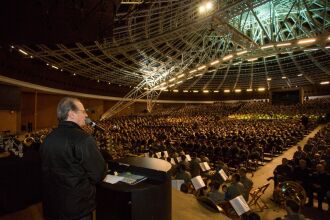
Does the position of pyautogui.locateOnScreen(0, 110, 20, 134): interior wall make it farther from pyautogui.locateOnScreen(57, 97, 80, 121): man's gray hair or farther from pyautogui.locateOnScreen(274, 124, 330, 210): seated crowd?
pyautogui.locateOnScreen(57, 97, 80, 121): man's gray hair

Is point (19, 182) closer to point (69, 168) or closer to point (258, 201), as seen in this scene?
point (69, 168)

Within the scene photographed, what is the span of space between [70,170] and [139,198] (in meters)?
0.80

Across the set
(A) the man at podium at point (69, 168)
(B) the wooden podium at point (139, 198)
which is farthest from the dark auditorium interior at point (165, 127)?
(A) the man at podium at point (69, 168)

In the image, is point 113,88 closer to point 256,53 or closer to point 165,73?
point 165,73

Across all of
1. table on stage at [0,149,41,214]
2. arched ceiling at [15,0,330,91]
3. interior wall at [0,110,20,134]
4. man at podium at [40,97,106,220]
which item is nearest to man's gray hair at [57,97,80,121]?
man at podium at [40,97,106,220]

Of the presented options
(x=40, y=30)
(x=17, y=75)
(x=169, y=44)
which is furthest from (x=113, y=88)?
(x=40, y=30)

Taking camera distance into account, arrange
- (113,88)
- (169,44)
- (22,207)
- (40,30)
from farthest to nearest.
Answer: (113,88) → (169,44) → (40,30) → (22,207)

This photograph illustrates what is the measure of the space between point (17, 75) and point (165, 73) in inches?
825

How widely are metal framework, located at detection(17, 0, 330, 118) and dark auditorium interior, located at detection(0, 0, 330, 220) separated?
200 millimetres

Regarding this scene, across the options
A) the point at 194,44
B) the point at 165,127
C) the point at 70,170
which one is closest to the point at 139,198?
the point at 70,170

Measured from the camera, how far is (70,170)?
2.42 metres

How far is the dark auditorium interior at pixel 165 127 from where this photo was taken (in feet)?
15.8

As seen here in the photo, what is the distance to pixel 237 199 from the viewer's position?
5.95 m

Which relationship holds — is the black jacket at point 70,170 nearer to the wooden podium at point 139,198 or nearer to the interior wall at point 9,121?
the wooden podium at point 139,198
